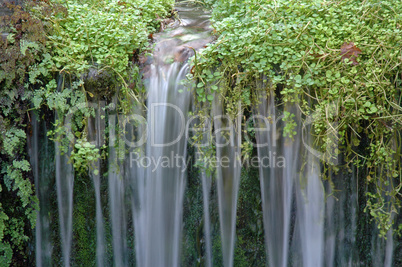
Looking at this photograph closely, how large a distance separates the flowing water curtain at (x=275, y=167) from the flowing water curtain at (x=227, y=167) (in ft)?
0.63

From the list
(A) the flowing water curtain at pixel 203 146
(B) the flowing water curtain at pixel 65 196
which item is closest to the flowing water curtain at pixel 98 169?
(B) the flowing water curtain at pixel 65 196

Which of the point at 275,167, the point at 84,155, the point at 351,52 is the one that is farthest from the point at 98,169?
the point at 351,52

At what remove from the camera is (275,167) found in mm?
3330

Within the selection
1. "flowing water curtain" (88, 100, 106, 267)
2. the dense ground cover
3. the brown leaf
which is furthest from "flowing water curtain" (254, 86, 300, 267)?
"flowing water curtain" (88, 100, 106, 267)

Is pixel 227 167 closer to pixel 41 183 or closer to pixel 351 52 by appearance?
pixel 351 52

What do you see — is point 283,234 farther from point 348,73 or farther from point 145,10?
point 145,10

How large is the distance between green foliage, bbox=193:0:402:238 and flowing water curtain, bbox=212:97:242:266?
10cm

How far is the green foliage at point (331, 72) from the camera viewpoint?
3.07 metres

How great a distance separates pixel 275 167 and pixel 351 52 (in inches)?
44.6

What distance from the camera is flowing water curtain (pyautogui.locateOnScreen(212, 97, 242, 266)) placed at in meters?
3.32

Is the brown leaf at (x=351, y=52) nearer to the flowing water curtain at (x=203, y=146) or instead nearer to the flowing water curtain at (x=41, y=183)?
the flowing water curtain at (x=203, y=146)

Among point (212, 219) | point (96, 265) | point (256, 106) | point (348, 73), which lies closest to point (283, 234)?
point (212, 219)

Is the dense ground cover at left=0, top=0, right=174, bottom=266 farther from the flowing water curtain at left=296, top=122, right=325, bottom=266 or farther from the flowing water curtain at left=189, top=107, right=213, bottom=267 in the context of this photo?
the flowing water curtain at left=296, top=122, right=325, bottom=266

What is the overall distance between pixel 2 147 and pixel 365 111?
2.97 metres
